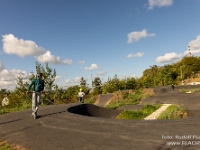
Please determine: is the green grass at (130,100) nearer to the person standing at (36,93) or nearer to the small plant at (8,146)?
the person standing at (36,93)

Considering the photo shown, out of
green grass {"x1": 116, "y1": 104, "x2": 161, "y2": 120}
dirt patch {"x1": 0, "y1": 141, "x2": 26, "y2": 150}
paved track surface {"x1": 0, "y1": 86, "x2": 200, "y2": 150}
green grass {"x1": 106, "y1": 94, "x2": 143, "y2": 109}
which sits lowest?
green grass {"x1": 116, "y1": 104, "x2": 161, "y2": 120}

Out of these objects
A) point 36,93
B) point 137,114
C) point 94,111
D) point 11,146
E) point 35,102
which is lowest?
point 137,114

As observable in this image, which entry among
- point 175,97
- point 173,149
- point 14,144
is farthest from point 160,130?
point 175,97

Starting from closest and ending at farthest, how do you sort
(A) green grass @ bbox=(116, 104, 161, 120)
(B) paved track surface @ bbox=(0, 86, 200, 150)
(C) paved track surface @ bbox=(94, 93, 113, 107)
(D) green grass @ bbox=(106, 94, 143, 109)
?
1. (B) paved track surface @ bbox=(0, 86, 200, 150)
2. (A) green grass @ bbox=(116, 104, 161, 120)
3. (D) green grass @ bbox=(106, 94, 143, 109)
4. (C) paved track surface @ bbox=(94, 93, 113, 107)

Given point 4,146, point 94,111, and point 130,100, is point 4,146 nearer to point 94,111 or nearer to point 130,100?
point 94,111

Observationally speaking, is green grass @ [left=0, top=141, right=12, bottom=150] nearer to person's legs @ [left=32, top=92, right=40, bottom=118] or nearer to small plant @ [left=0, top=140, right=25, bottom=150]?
small plant @ [left=0, top=140, right=25, bottom=150]

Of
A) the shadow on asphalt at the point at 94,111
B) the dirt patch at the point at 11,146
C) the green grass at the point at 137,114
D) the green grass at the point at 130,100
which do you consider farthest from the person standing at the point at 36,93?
the green grass at the point at 130,100

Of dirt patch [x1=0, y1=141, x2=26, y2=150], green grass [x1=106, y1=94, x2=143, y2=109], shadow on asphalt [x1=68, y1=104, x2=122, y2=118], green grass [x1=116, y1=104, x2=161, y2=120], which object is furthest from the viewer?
green grass [x1=106, y1=94, x2=143, y2=109]

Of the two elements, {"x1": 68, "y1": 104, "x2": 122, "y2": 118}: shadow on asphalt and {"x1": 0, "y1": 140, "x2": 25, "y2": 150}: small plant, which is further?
{"x1": 68, "y1": 104, "x2": 122, "y2": 118}: shadow on asphalt

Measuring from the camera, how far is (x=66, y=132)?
18.5ft

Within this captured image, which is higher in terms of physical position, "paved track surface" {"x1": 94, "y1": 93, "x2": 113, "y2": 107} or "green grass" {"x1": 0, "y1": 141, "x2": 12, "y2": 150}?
"green grass" {"x1": 0, "y1": 141, "x2": 12, "y2": 150}

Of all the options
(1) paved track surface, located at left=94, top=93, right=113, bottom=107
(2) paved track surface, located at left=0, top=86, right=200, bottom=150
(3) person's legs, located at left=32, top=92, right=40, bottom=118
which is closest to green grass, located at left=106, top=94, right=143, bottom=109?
(1) paved track surface, located at left=94, top=93, right=113, bottom=107

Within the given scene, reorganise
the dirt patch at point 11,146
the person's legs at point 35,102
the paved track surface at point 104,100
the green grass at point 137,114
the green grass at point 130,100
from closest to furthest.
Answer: the dirt patch at point 11,146 → the person's legs at point 35,102 → the green grass at point 137,114 → the green grass at point 130,100 → the paved track surface at point 104,100

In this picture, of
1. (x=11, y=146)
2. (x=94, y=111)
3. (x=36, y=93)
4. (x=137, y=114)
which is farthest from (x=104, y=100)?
(x=11, y=146)
